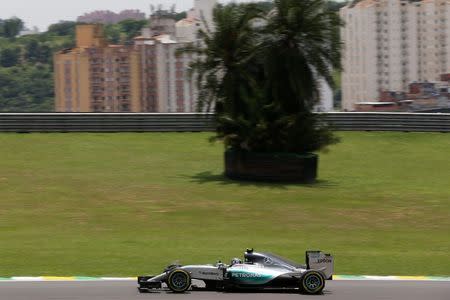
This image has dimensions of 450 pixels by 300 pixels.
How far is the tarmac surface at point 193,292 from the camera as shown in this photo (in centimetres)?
1443

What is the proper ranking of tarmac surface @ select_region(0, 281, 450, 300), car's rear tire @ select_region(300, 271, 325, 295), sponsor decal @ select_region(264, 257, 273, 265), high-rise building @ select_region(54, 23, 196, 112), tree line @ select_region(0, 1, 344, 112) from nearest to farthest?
tarmac surface @ select_region(0, 281, 450, 300) < car's rear tire @ select_region(300, 271, 325, 295) < sponsor decal @ select_region(264, 257, 273, 265) < high-rise building @ select_region(54, 23, 196, 112) < tree line @ select_region(0, 1, 344, 112)

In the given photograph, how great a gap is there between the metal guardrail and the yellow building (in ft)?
295

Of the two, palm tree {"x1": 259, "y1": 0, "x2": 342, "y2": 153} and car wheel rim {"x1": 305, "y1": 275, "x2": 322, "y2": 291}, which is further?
palm tree {"x1": 259, "y1": 0, "x2": 342, "y2": 153}

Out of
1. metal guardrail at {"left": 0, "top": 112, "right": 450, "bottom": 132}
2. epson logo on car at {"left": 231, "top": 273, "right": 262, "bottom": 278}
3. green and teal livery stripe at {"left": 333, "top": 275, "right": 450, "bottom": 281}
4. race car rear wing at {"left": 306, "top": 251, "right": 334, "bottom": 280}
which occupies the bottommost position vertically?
green and teal livery stripe at {"left": 333, "top": 275, "right": 450, "bottom": 281}

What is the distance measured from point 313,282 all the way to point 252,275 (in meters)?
0.88

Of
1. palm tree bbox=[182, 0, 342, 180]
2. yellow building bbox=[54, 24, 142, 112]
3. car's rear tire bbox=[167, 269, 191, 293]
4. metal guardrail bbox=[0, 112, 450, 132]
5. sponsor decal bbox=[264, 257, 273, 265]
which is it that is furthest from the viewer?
yellow building bbox=[54, 24, 142, 112]

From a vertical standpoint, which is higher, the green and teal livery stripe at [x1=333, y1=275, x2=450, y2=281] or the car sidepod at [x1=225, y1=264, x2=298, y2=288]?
the car sidepod at [x1=225, y1=264, x2=298, y2=288]

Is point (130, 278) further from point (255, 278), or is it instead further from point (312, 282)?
point (312, 282)

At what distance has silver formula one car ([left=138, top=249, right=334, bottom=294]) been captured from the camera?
47.8ft

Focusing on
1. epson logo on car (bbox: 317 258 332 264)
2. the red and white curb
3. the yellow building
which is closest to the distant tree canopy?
the yellow building

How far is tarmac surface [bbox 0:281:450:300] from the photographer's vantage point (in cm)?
1443

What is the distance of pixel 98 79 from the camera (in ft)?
455

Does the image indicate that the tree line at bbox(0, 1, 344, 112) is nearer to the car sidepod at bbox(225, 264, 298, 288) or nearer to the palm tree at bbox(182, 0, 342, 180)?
the palm tree at bbox(182, 0, 342, 180)

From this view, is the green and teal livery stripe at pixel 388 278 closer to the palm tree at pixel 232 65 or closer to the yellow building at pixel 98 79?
the palm tree at pixel 232 65
